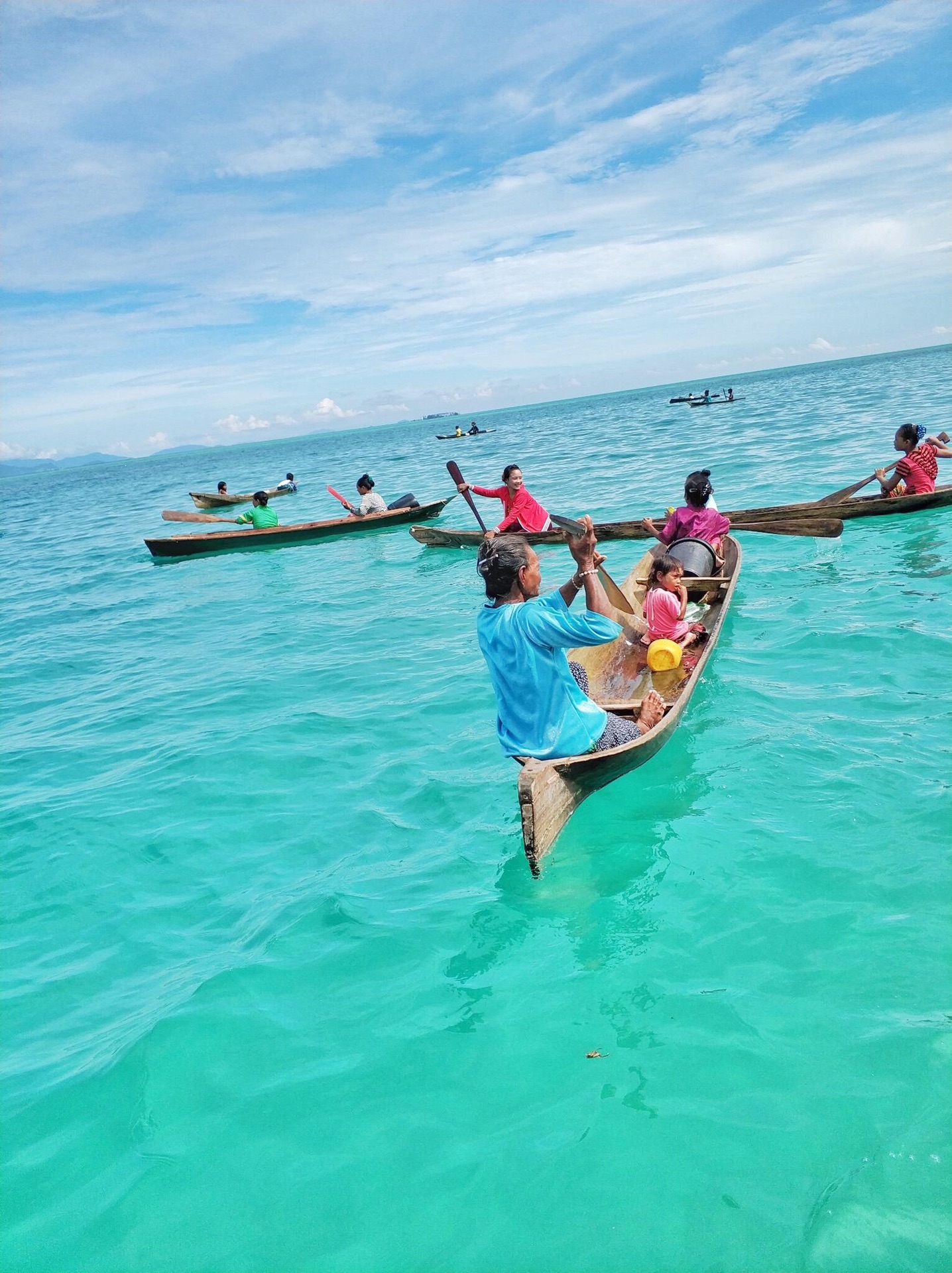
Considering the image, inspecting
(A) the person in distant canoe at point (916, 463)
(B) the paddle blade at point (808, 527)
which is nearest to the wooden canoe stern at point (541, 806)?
(B) the paddle blade at point (808, 527)

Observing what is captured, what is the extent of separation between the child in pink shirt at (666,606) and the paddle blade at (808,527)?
5.56 meters

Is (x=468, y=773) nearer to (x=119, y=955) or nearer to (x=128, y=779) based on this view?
(x=119, y=955)

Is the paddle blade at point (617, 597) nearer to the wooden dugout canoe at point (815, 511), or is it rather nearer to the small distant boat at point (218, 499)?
the wooden dugout canoe at point (815, 511)

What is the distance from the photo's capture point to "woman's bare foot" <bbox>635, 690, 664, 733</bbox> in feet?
19.0

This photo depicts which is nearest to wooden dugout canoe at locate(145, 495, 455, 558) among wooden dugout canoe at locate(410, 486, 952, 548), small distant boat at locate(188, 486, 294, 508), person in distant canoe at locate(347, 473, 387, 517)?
person in distant canoe at locate(347, 473, 387, 517)

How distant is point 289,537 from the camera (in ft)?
63.9

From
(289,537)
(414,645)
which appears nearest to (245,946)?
(414,645)

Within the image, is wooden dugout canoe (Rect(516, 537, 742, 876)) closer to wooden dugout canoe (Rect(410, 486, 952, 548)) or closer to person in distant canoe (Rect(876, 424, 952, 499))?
wooden dugout canoe (Rect(410, 486, 952, 548))

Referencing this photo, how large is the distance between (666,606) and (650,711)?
1.70 meters

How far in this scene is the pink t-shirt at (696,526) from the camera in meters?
9.42

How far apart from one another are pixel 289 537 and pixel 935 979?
696 inches

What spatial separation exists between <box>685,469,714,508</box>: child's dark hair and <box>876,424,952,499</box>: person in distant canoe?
16.0ft

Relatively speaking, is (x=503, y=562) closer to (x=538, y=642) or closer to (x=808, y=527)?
(x=538, y=642)

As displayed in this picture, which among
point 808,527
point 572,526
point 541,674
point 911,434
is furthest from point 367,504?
point 541,674
